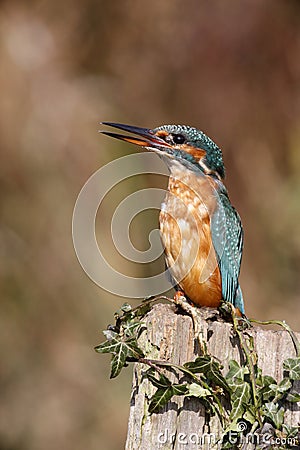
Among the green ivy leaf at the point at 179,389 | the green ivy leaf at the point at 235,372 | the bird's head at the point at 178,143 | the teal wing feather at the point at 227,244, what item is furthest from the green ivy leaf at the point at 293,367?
the bird's head at the point at 178,143

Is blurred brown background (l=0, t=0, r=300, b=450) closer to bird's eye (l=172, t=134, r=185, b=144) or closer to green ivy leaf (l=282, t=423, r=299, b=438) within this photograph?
bird's eye (l=172, t=134, r=185, b=144)

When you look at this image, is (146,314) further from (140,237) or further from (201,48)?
(201,48)

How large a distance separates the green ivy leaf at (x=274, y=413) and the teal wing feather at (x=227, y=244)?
3.87 ft

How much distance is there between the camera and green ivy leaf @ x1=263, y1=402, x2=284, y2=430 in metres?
1.98

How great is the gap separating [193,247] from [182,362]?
1.16m

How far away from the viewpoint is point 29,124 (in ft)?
19.6

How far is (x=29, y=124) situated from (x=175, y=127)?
9.23 ft

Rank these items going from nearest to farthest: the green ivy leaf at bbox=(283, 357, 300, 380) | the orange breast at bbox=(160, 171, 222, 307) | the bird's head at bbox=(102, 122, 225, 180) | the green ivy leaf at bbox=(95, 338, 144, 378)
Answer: the green ivy leaf at bbox=(283, 357, 300, 380)
the green ivy leaf at bbox=(95, 338, 144, 378)
the orange breast at bbox=(160, 171, 222, 307)
the bird's head at bbox=(102, 122, 225, 180)

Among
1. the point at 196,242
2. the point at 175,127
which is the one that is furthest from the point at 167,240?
the point at 175,127

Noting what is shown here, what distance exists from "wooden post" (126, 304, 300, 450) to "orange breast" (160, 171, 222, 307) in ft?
3.38

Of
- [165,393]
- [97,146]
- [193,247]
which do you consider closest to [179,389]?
[165,393]

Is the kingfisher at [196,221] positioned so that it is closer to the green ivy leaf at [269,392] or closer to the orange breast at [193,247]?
the orange breast at [193,247]

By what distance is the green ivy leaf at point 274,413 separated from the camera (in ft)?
6.49

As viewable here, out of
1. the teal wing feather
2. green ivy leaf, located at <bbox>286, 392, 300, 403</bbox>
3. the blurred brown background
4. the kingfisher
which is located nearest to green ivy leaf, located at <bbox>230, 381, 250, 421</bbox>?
green ivy leaf, located at <bbox>286, 392, 300, 403</bbox>
